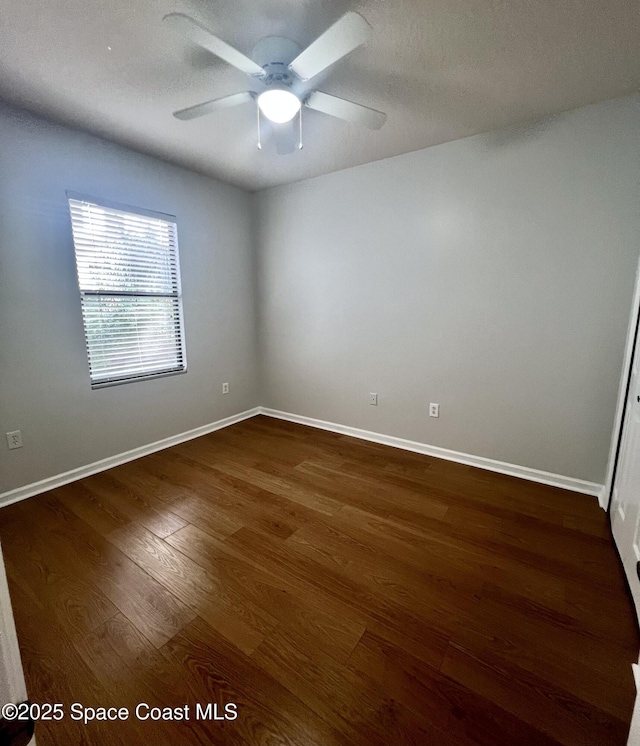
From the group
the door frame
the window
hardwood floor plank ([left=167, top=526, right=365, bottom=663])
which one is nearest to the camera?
hardwood floor plank ([left=167, top=526, right=365, bottom=663])

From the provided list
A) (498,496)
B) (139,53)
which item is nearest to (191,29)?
(139,53)

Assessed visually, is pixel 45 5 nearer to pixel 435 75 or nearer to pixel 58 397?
pixel 435 75

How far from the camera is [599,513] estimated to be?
79.0 inches

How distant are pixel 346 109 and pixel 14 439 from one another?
282 cm

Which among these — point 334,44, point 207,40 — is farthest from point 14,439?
point 334,44

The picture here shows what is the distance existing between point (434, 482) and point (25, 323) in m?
2.99

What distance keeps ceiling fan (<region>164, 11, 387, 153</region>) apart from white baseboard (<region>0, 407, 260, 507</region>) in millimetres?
2436

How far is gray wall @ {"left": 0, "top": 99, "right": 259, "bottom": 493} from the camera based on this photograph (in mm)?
2082

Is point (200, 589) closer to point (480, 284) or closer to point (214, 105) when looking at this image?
point (214, 105)

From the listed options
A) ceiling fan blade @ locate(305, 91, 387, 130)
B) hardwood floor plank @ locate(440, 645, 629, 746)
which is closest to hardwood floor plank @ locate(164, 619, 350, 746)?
hardwood floor plank @ locate(440, 645, 629, 746)

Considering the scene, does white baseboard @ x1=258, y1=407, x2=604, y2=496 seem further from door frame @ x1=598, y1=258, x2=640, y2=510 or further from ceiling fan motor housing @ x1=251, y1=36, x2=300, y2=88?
ceiling fan motor housing @ x1=251, y1=36, x2=300, y2=88

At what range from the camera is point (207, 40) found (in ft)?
4.02

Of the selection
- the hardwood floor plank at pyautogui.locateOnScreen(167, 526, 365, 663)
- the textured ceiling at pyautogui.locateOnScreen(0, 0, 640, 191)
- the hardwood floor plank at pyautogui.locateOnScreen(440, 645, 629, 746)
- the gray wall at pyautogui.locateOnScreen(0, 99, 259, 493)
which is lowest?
the hardwood floor plank at pyautogui.locateOnScreen(167, 526, 365, 663)

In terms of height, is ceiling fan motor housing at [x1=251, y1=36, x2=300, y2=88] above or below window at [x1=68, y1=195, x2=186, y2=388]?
above
